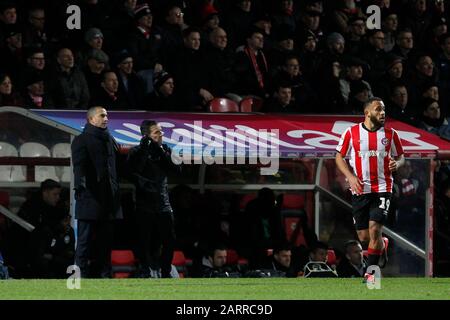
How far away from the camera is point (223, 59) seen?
19953 millimetres

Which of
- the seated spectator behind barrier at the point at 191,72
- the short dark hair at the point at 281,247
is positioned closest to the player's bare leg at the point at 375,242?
the short dark hair at the point at 281,247

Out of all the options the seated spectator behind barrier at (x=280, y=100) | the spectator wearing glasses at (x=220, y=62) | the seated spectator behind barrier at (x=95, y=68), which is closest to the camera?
the seated spectator behind barrier at (x=95, y=68)

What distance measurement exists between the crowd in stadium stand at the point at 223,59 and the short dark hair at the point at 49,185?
3.42 feet

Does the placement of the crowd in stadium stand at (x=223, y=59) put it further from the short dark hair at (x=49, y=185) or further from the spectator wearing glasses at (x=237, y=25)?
the short dark hair at (x=49, y=185)

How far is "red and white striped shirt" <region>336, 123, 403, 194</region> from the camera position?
47.6ft

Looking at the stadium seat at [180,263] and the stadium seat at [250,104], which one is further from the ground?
the stadium seat at [250,104]

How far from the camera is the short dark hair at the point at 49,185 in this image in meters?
17.6

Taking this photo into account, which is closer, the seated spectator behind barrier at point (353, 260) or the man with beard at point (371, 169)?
the man with beard at point (371, 169)

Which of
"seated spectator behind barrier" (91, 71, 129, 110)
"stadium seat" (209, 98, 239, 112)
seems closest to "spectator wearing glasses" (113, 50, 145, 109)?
"seated spectator behind barrier" (91, 71, 129, 110)

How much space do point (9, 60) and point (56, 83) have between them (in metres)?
0.65

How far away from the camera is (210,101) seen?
19.2 meters

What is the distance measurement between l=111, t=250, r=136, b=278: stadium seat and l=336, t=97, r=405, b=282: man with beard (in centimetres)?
404

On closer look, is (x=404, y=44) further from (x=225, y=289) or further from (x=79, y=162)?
(x=225, y=289)
